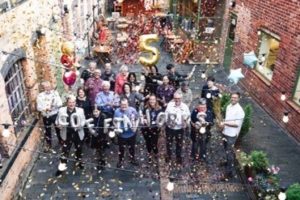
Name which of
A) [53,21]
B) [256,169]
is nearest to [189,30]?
[53,21]

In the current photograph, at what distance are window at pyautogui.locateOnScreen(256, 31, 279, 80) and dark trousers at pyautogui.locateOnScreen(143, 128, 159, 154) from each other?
4.33 metres

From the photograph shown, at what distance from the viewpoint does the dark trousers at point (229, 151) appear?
7516 mm

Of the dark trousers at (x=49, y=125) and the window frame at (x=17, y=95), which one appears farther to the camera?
the dark trousers at (x=49, y=125)

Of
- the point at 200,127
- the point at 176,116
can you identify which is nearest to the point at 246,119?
the point at 200,127

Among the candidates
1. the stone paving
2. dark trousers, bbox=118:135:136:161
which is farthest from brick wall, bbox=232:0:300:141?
dark trousers, bbox=118:135:136:161

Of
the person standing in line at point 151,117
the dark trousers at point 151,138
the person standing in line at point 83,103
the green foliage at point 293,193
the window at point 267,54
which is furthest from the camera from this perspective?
the window at point 267,54

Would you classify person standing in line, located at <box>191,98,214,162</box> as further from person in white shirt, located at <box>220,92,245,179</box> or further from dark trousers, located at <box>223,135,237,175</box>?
dark trousers, located at <box>223,135,237,175</box>

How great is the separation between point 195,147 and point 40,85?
449 centimetres

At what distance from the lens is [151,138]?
314 inches

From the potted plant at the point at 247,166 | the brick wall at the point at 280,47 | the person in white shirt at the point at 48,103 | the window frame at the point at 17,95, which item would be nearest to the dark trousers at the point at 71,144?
the person in white shirt at the point at 48,103

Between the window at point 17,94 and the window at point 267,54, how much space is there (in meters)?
6.74

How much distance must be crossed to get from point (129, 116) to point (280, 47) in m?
4.90

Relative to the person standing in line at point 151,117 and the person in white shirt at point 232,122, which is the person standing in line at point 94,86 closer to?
the person standing in line at point 151,117

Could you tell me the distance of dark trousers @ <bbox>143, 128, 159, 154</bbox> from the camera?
778cm
